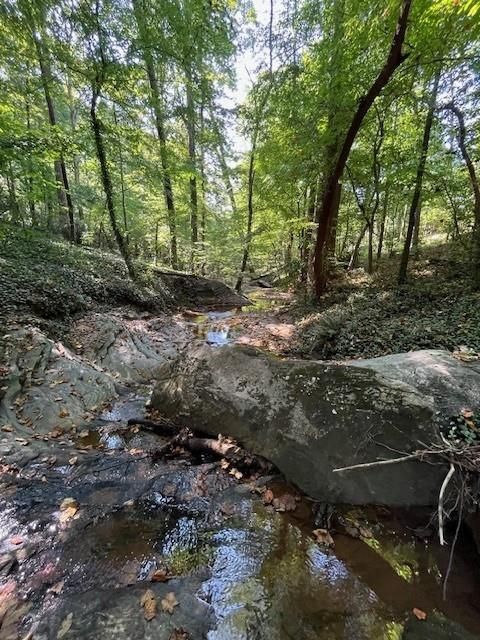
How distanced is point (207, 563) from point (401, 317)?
6.47 m

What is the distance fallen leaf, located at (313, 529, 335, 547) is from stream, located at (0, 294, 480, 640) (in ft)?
0.15

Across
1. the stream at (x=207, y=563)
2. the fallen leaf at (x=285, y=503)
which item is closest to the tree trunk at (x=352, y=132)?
the stream at (x=207, y=563)

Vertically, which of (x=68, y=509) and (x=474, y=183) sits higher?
(x=474, y=183)

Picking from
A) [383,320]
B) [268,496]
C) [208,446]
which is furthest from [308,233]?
[268,496]

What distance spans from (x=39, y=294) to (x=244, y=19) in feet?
44.9

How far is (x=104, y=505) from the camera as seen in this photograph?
290 cm

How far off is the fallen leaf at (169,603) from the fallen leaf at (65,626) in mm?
549

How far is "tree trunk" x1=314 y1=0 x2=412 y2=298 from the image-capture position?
5.47 metres

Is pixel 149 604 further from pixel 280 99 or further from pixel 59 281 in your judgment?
pixel 280 99

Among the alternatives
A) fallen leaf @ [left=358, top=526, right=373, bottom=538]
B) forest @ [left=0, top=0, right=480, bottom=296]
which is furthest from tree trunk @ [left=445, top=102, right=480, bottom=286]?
fallen leaf @ [left=358, top=526, right=373, bottom=538]

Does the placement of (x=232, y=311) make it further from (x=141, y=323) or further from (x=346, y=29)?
(x=346, y=29)

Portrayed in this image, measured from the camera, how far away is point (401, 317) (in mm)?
7090

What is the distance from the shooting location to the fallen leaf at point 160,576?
2.22 meters

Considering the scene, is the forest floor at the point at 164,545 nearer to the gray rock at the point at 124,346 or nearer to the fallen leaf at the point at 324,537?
the fallen leaf at the point at 324,537
